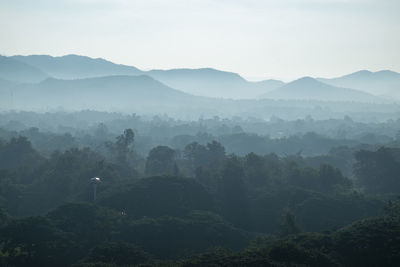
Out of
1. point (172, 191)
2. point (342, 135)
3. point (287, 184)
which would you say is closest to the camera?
point (172, 191)

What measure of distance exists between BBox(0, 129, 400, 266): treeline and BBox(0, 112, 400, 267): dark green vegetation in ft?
0.34

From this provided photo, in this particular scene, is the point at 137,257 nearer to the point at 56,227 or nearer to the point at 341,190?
the point at 56,227

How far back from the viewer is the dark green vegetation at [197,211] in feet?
90.8

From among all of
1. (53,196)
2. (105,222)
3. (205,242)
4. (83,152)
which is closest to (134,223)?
(105,222)

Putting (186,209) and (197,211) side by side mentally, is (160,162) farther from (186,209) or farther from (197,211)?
(197,211)

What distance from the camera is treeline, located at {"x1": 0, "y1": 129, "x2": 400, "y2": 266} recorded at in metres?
28.8

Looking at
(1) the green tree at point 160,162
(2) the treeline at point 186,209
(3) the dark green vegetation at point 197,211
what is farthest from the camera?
(1) the green tree at point 160,162

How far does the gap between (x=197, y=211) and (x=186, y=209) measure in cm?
142

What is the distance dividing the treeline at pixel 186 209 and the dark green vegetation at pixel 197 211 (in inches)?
4.1

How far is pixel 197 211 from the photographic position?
42656mm

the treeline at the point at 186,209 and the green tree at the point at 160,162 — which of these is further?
the green tree at the point at 160,162

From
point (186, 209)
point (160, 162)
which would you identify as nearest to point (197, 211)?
point (186, 209)

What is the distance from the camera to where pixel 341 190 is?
50.0 m

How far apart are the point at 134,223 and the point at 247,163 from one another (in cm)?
2237
